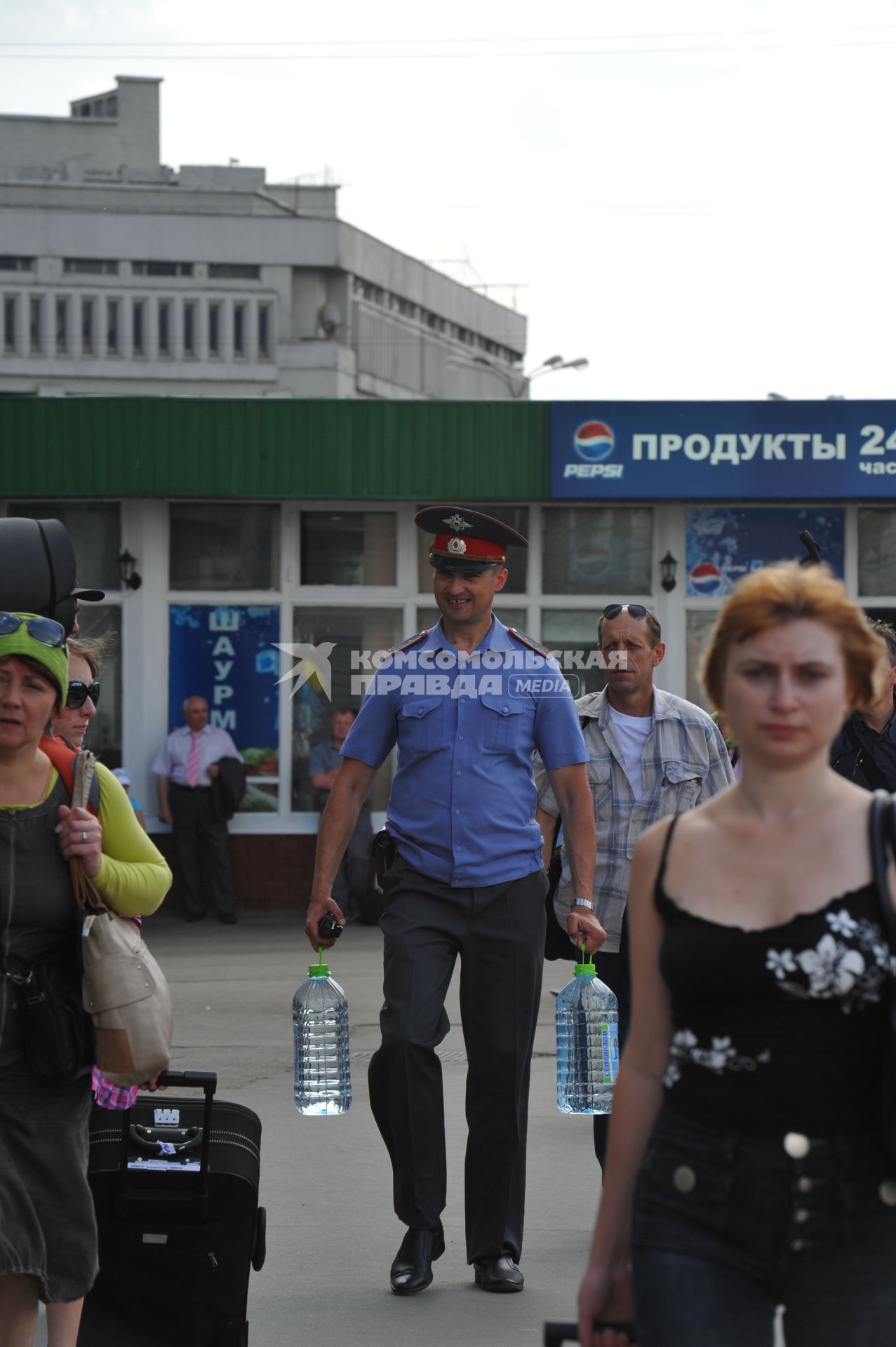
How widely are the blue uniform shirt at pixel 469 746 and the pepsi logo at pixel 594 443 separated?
34.0 feet

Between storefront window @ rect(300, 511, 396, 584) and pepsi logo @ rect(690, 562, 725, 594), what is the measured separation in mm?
2750

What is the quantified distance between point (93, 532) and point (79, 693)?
11713 mm

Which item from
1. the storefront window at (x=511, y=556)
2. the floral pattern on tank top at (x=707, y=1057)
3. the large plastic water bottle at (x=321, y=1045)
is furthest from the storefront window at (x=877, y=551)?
the floral pattern on tank top at (x=707, y=1057)

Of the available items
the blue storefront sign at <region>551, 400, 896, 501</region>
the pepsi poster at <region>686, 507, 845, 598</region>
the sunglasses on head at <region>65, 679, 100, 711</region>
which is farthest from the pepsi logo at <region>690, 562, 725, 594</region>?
the sunglasses on head at <region>65, 679, 100, 711</region>

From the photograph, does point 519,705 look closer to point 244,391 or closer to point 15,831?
point 15,831

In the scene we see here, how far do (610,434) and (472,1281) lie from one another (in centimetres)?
1132

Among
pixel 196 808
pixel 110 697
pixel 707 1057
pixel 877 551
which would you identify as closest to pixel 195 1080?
pixel 707 1057

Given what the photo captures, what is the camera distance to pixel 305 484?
54.1 ft

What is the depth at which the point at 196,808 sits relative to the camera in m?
16.2

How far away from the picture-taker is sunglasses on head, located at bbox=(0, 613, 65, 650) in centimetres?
412

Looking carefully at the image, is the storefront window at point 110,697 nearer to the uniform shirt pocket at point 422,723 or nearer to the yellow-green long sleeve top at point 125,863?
the uniform shirt pocket at point 422,723

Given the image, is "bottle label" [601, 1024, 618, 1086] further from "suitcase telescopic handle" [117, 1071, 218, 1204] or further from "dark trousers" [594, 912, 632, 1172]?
"suitcase telescopic handle" [117, 1071, 218, 1204]

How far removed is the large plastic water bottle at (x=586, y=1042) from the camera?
646 centimetres

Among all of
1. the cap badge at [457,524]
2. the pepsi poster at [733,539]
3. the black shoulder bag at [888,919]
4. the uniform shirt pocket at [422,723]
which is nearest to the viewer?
the black shoulder bag at [888,919]
